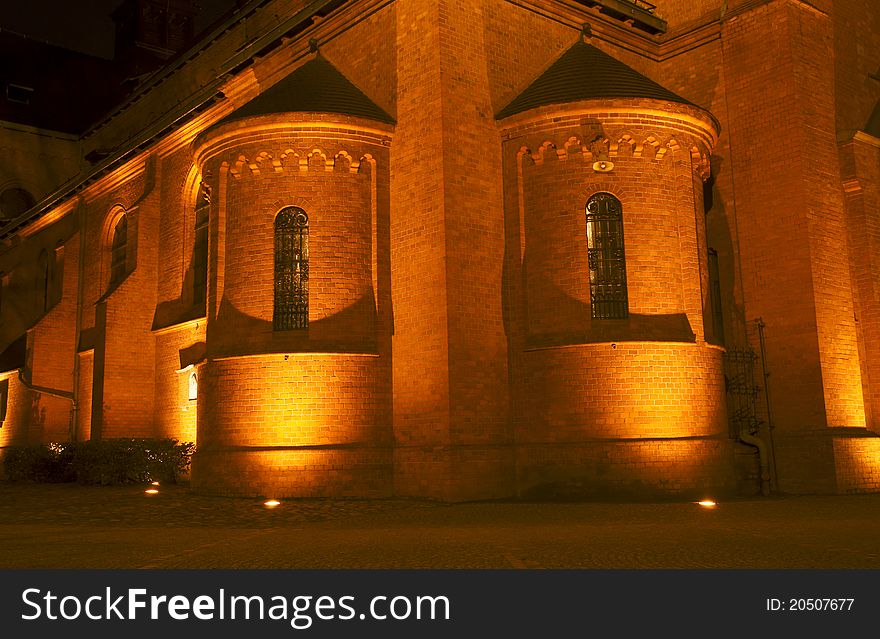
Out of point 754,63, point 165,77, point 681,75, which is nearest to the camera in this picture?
point 754,63

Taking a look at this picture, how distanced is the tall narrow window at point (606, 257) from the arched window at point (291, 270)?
6584 millimetres

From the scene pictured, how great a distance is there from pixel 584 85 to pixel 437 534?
12.0 meters

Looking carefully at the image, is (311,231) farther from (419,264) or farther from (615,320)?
(615,320)

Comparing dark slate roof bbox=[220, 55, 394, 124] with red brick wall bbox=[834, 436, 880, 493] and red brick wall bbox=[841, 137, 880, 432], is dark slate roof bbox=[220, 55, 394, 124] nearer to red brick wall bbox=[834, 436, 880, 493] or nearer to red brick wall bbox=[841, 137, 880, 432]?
red brick wall bbox=[841, 137, 880, 432]

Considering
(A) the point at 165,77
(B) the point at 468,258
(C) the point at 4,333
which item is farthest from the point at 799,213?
(C) the point at 4,333

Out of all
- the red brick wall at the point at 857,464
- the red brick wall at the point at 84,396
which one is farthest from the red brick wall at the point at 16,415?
the red brick wall at the point at 857,464

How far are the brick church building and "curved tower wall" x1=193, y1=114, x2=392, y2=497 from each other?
60mm

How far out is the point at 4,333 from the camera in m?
38.4

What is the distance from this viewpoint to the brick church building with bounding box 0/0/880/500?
18.8 metres

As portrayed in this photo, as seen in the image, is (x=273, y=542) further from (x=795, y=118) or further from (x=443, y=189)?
(x=795, y=118)

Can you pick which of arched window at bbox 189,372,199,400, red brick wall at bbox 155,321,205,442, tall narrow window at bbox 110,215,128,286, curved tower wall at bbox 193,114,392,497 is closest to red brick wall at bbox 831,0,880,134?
curved tower wall at bbox 193,114,392,497

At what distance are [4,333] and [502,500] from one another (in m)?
29.0

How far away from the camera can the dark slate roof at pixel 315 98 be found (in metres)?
20.2

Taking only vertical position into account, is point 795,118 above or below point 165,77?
below
